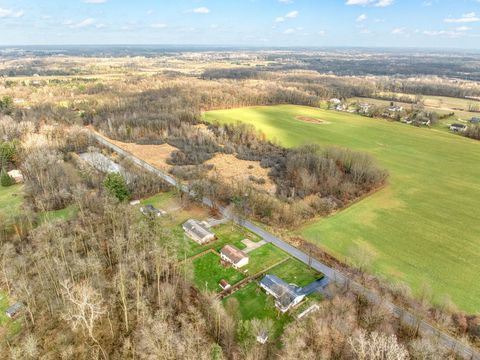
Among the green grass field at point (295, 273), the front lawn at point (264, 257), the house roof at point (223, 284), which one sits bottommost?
the green grass field at point (295, 273)

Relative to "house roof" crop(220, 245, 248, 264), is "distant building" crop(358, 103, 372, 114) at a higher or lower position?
higher

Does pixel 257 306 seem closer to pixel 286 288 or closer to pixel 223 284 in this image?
pixel 286 288

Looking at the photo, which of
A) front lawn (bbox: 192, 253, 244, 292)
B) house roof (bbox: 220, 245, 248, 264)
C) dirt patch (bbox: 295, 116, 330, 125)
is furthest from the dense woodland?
dirt patch (bbox: 295, 116, 330, 125)

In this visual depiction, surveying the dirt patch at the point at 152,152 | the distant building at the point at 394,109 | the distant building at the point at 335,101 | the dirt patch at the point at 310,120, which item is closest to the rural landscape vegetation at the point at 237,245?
the dirt patch at the point at 152,152

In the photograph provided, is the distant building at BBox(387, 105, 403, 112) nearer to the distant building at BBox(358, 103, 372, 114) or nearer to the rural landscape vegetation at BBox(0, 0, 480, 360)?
the distant building at BBox(358, 103, 372, 114)

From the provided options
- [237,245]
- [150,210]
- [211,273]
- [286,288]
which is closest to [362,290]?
[286,288]

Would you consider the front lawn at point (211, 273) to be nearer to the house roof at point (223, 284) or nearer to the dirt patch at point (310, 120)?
the house roof at point (223, 284)
